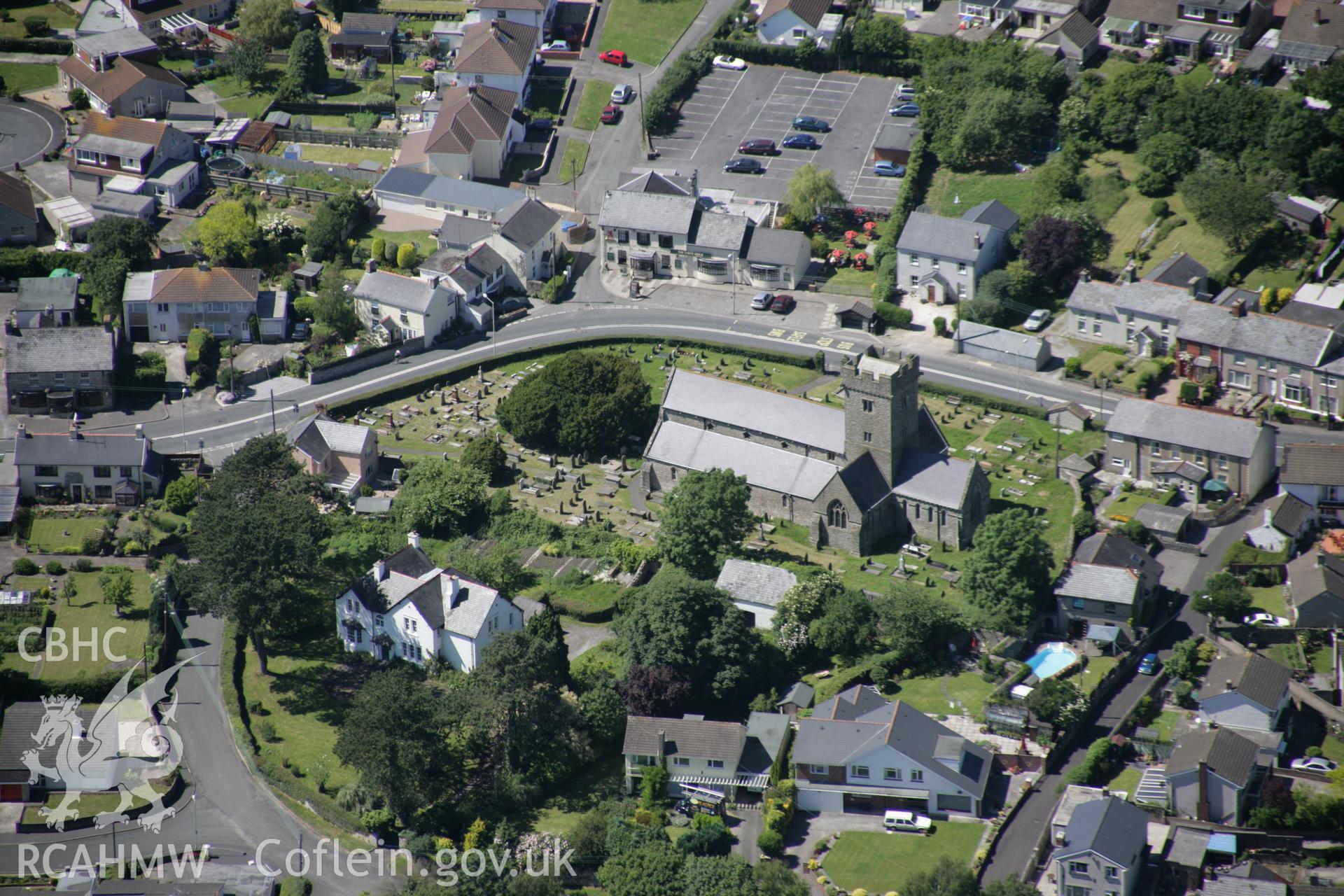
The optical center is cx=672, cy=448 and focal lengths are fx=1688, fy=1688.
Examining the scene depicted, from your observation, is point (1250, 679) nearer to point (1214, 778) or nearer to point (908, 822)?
point (1214, 778)

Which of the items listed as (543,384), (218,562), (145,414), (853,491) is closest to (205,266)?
(145,414)

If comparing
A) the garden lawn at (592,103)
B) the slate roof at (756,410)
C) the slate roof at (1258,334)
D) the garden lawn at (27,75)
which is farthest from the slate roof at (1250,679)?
the garden lawn at (27,75)

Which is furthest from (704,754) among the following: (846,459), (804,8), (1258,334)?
(804,8)

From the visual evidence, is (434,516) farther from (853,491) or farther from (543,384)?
(853,491)

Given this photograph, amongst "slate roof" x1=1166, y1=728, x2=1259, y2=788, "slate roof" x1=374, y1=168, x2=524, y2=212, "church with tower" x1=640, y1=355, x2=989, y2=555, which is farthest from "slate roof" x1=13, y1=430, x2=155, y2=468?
"slate roof" x1=1166, y1=728, x2=1259, y2=788

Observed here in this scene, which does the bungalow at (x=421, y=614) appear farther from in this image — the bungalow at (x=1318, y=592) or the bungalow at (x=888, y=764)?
the bungalow at (x=1318, y=592)

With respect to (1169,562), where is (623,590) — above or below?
below
